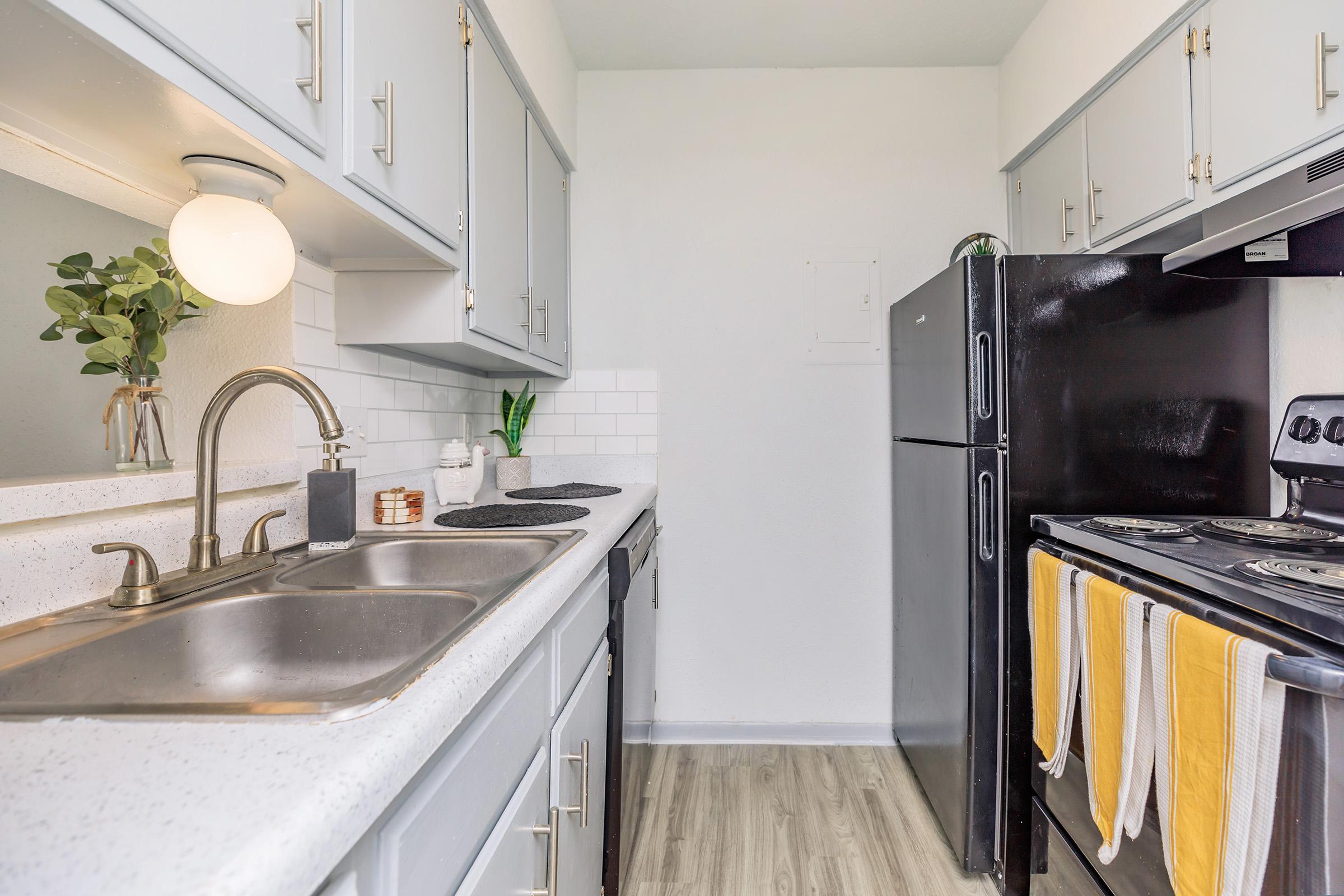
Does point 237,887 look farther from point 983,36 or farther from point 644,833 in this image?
point 983,36

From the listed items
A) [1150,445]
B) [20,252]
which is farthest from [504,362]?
[1150,445]

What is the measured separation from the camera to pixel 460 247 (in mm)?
1419

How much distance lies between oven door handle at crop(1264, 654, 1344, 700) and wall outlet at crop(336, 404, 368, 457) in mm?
1680

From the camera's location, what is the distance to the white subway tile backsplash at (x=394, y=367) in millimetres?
1676

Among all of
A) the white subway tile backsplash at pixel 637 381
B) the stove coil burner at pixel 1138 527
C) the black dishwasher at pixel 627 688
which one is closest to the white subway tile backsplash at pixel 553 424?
the white subway tile backsplash at pixel 637 381

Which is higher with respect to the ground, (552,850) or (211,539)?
(211,539)

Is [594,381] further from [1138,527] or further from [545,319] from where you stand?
[1138,527]

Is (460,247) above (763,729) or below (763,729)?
above

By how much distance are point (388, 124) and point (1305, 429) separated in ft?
6.59

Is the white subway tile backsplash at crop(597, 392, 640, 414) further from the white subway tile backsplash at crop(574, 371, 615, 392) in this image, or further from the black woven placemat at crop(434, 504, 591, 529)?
the black woven placemat at crop(434, 504, 591, 529)

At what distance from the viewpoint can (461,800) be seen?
2.08ft

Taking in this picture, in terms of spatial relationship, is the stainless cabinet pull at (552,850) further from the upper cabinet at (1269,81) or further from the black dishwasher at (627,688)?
the upper cabinet at (1269,81)

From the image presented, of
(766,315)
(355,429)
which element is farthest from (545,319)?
(766,315)

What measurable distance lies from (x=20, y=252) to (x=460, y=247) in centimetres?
71
